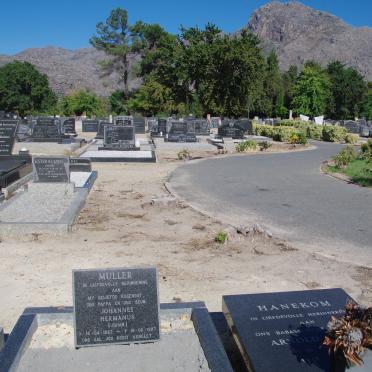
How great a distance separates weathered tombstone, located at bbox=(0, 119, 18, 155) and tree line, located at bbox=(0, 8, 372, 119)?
3550cm

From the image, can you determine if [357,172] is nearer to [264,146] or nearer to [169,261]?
[264,146]

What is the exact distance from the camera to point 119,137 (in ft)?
70.0

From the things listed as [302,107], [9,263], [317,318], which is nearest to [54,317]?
Result: [317,318]

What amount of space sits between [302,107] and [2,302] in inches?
2438

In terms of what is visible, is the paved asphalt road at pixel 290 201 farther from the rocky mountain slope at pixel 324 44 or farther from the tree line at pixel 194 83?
the rocky mountain slope at pixel 324 44

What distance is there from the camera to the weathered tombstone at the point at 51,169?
34.8ft

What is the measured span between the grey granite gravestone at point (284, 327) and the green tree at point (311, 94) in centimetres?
6145

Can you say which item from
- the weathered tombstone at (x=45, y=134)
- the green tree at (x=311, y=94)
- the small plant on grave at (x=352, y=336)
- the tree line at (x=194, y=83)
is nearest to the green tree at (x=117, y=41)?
the tree line at (x=194, y=83)

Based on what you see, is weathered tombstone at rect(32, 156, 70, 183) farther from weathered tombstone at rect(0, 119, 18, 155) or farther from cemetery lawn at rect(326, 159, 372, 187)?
cemetery lawn at rect(326, 159, 372, 187)

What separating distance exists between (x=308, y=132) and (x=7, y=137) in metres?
24.8

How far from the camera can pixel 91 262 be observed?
654 cm

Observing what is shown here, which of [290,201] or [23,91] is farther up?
[23,91]

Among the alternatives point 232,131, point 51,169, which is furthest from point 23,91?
point 51,169

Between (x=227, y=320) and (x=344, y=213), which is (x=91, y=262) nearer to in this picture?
(x=227, y=320)
